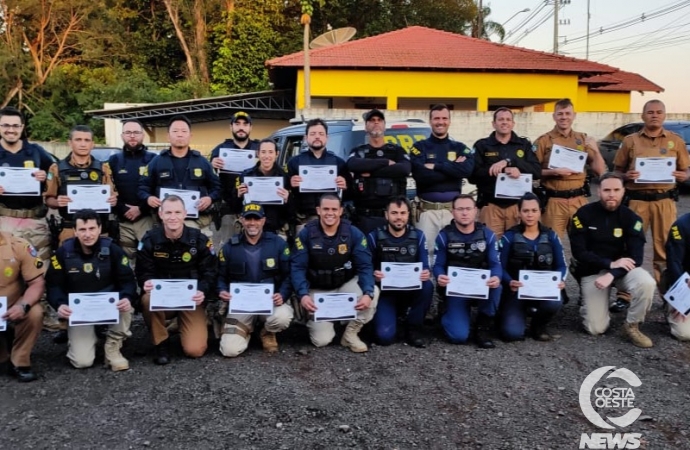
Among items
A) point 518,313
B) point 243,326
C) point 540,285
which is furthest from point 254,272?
point 540,285

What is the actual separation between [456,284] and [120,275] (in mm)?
3061

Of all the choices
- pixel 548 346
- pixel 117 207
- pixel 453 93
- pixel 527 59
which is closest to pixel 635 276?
pixel 548 346

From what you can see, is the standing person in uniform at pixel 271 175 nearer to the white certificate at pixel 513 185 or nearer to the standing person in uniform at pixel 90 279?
the standing person in uniform at pixel 90 279

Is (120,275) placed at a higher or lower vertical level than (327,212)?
lower

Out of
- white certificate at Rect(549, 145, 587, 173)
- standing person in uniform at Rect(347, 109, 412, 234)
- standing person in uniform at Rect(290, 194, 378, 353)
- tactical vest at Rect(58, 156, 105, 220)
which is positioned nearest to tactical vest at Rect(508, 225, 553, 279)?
white certificate at Rect(549, 145, 587, 173)

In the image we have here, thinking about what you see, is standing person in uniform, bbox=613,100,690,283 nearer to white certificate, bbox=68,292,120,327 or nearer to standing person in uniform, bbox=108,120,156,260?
standing person in uniform, bbox=108,120,156,260

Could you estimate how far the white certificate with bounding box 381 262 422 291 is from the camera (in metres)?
5.43

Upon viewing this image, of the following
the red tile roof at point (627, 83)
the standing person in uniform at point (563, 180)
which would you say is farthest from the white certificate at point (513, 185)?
the red tile roof at point (627, 83)

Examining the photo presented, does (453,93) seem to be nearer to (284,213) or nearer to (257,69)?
(257,69)

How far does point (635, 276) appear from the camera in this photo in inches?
219

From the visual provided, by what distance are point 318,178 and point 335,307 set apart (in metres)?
1.46

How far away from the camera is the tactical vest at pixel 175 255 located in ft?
16.7

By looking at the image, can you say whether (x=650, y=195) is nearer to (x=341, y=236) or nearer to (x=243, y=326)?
(x=341, y=236)

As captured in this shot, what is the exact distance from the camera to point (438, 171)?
602 centimetres
